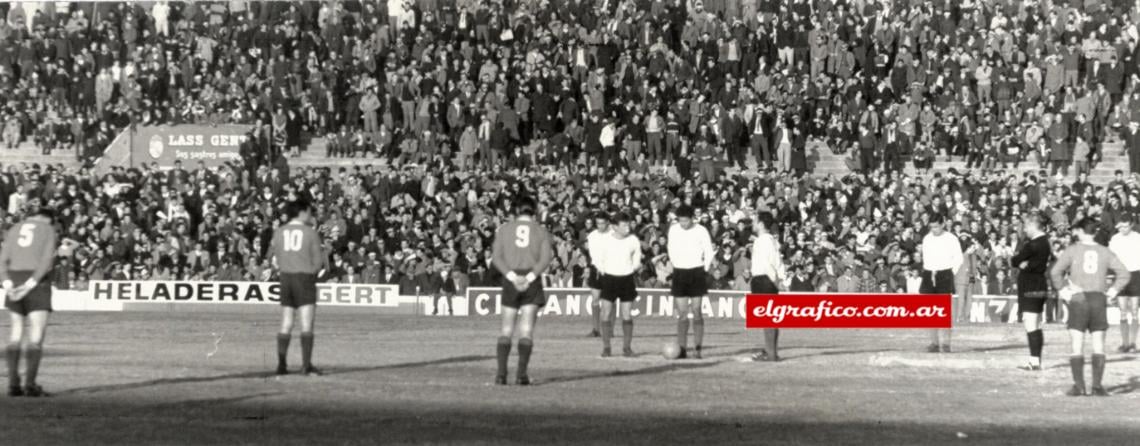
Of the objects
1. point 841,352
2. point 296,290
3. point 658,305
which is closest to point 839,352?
point 841,352

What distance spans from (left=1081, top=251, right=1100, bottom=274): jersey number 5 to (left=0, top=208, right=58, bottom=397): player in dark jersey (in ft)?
36.5

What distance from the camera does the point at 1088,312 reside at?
59.2 ft

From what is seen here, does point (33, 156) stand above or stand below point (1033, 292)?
above

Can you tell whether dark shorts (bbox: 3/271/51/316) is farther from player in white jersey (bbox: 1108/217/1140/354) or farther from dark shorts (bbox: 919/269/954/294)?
player in white jersey (bbox: 1108/217/1140/354)

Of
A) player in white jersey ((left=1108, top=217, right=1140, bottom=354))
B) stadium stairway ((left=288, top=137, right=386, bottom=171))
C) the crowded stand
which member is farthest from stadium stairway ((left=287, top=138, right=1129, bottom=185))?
player in white jersey ((left=1108, top=217, right=1140, bottom=354))

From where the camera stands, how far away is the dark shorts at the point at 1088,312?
1805 centimetres

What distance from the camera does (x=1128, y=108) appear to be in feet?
133

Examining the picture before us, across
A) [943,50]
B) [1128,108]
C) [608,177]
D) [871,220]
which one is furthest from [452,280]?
[1128,108]

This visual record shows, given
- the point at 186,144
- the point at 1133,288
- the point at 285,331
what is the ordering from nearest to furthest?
the point at 285,331 → the point at 1133,288 → the point at 186,144

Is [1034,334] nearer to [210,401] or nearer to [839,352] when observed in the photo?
[839,352]

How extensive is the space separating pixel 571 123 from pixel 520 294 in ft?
81.2

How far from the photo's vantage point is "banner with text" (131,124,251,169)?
44.5m


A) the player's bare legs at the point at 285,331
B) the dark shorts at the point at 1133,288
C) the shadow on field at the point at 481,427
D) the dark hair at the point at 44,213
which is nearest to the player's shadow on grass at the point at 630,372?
the shadow on field at the point at 481,427

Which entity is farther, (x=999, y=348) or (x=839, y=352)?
(x=999, y=348)
